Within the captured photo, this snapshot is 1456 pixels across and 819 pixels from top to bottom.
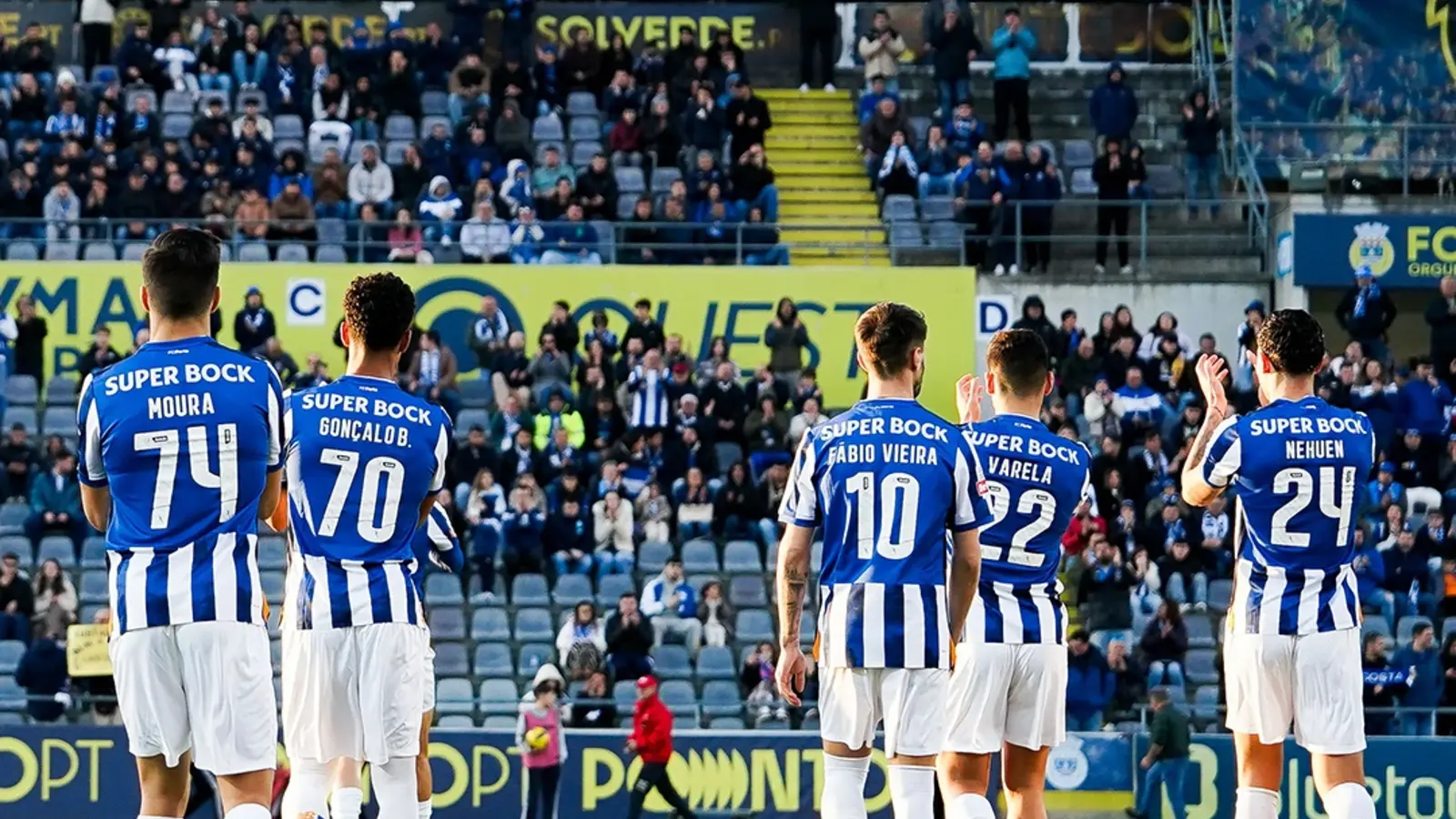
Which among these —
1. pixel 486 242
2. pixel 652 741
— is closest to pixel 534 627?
pixel 652 741

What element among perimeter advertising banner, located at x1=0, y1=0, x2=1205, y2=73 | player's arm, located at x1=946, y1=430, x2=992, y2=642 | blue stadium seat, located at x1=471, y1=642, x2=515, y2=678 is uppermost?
perimeter advertising banner, located at x1=0, y1=0, x2=1205, y2=73

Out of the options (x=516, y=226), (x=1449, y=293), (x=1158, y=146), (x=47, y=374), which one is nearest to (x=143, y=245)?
(x=47, y=374)

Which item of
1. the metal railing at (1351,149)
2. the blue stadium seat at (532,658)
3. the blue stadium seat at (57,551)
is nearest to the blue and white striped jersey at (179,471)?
the blue stadium seat at (532,658)

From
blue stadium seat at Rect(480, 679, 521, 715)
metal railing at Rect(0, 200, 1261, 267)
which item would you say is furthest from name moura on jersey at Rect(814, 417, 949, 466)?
metal railing at Rect(0, 200, 1261, 267)

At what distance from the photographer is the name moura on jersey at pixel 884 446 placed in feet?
29.9

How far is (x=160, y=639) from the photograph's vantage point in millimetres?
8219

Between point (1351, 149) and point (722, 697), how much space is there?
11.6 m

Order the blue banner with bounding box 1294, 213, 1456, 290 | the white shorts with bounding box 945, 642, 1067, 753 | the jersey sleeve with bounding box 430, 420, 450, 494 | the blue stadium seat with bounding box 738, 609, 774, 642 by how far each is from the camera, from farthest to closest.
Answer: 1. the blue banner with bounding box 1294, 213, 1456, 290
2. the blue stadium seat with bounding box 738, 609, 774, 642
3. the white shorts with bounding box 945, 642, 1067, 753
4. the jersey sleeve with bounding box 430, 420, 450, 494

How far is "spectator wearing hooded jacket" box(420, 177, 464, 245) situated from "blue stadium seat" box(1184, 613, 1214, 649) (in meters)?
9.01

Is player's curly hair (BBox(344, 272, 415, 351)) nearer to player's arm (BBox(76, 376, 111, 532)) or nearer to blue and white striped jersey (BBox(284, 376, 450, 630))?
blue and white striped jersey (BBox(284, 376, 450, 630))

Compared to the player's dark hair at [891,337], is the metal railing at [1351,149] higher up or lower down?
higher up

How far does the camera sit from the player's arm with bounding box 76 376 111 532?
27.2 feet

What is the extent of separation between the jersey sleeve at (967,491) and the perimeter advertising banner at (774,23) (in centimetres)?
2231

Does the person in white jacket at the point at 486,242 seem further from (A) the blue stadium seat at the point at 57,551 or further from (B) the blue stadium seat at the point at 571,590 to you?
(A) the blue stadium seat at the point at 57,551
